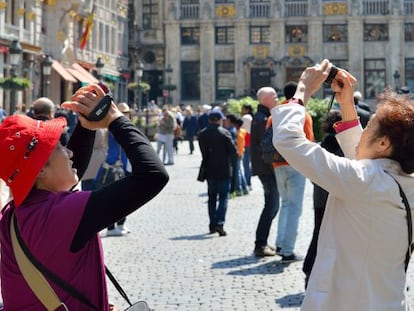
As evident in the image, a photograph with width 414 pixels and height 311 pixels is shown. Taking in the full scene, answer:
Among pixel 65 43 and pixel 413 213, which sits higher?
pixel 65 43

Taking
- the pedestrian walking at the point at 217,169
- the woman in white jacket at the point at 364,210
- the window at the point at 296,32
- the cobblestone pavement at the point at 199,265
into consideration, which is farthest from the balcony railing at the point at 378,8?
the woman in white jacket at the point at 364,210

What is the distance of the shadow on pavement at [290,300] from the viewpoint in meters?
7.11

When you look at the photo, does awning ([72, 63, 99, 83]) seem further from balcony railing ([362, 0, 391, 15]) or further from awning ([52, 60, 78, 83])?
balcony railing ([362, 0, 391, 15])

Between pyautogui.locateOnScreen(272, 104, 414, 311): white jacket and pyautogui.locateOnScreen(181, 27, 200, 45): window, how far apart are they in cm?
5755

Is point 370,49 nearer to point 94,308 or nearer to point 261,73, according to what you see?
point 261,73

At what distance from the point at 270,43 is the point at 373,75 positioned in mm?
7482

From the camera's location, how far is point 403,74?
57688 millimetres

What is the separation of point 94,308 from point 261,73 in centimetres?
5644

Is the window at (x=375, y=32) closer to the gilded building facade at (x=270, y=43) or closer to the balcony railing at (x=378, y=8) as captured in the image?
the gilded building facade at (x=270, y=43)

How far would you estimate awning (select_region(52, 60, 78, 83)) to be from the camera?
41.3m

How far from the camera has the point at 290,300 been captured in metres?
7.30

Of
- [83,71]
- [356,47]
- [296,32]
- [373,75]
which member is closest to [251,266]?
[83,71]

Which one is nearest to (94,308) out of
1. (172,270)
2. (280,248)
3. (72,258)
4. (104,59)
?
(72,258)

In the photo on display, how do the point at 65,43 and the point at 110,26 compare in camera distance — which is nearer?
the point at 65,43
